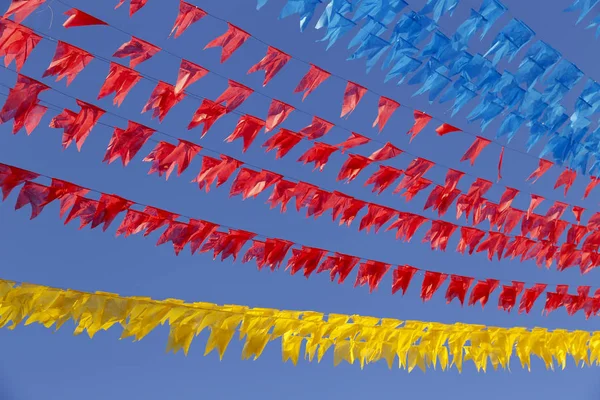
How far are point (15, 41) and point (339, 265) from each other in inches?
111

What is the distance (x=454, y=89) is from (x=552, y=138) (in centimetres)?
93

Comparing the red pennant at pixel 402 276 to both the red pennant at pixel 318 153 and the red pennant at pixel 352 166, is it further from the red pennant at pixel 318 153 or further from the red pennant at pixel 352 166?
the red pennant at pixel 318 153

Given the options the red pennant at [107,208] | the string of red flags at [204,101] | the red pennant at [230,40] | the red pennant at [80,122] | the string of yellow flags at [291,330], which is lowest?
the string of yellow flags at [291,330]

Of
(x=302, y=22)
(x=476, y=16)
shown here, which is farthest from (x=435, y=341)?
(x=302, y=22)

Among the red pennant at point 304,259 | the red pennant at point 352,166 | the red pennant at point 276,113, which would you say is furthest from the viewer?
the red pennant at point 304,259

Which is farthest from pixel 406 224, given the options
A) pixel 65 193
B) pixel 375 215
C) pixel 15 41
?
pixel 15 41

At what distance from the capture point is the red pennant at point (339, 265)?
17.6ft

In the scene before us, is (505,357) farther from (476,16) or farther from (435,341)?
(476,16)

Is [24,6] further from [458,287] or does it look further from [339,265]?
[458,287]

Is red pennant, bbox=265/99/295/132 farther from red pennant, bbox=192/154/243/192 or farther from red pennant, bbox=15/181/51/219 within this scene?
red pennant, bbox=15/181/51/219

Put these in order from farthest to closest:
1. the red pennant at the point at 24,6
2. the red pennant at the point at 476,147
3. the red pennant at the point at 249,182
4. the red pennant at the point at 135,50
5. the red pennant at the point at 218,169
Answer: the red pennant at the point at 476,147, the red pennant at the point at 249,182, the red pennant at the point at 218,169, the red pennant at the point at 135,50, the red pennant at the point at 24,6

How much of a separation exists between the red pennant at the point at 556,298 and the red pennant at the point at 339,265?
203 centimetres

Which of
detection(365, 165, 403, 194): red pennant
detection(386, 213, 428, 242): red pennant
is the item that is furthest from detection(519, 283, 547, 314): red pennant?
detection(365, 165, 403, 194): red pennant

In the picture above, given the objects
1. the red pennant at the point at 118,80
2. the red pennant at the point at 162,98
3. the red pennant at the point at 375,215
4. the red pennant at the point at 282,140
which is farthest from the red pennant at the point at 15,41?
the red pennant at the point at 375,215
